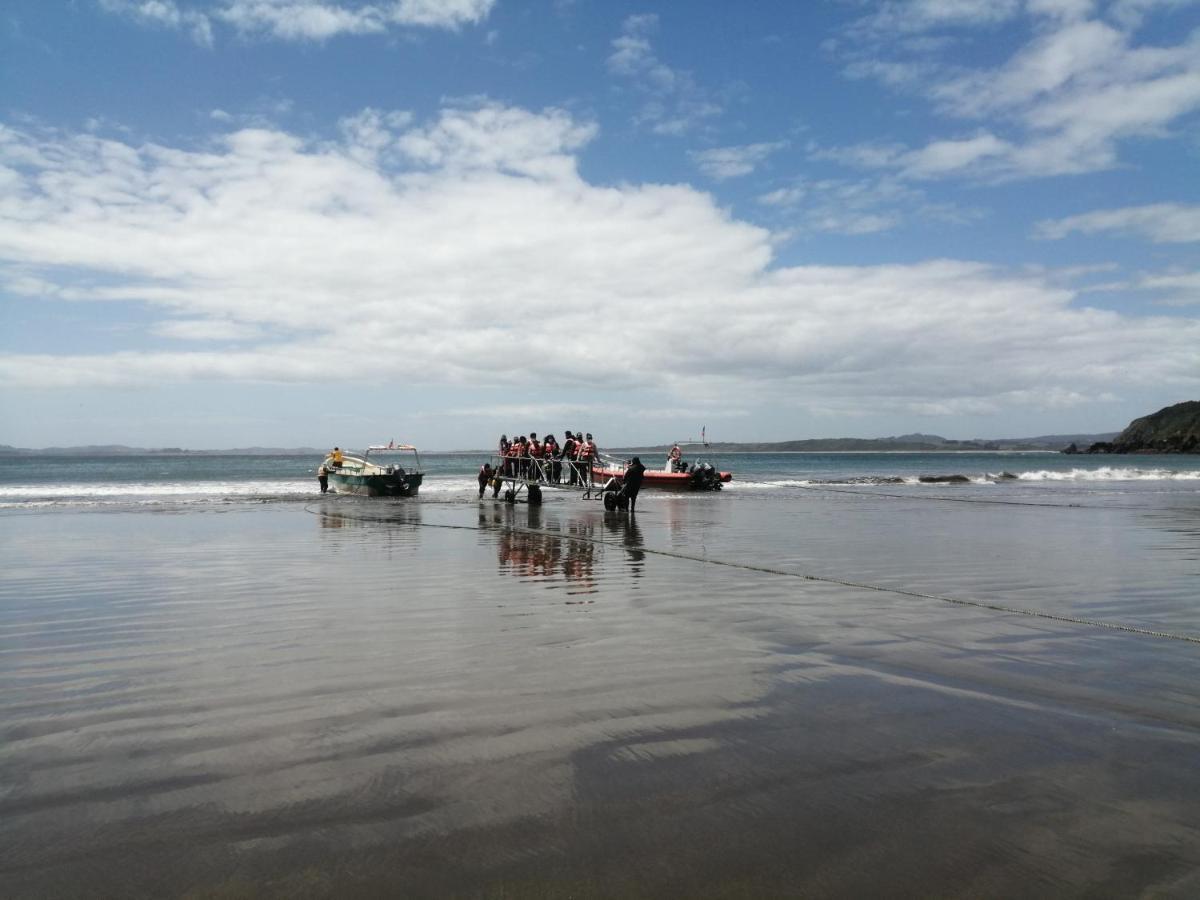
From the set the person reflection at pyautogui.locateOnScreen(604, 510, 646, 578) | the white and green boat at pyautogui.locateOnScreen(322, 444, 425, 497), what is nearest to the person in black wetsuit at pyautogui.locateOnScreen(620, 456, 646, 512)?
the person reflection at pyautogui.locateOnScreen(604, 510, 646, 578)

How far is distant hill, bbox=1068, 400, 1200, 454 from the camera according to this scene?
5030 inches

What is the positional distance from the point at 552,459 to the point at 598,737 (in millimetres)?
24100

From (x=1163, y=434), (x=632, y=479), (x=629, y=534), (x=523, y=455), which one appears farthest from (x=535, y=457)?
(x=1163, y=434)

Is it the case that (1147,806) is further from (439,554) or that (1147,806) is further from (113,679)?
(439,554)

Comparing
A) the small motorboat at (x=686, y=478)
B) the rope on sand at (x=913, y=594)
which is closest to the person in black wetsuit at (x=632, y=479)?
the rope on sand at (x=913, y=594)

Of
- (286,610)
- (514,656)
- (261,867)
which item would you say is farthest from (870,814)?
(286,610)

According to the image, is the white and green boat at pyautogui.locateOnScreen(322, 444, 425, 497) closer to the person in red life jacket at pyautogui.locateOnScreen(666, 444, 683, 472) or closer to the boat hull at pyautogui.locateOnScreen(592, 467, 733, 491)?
the boat hull at pyautogui.locateOnScreen(592, 467, 733, 491)

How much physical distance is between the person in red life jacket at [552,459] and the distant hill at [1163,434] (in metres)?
133

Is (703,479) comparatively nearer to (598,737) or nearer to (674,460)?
(674,460)

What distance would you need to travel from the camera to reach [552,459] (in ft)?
93.5

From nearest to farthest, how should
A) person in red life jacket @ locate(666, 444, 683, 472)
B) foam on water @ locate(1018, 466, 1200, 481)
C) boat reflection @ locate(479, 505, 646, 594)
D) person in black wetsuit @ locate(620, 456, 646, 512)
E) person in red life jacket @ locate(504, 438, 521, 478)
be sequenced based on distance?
boat reflection @ locate(479, 505, 646, 594)
person in black wetsuit @ locate(620, 456, 646, 512)
person in red life jacket @ locate(504, 438, 521, 478)
person in red life jacket @ locate(666, 444, 683, 472)
foam on water @ locate(1018, 466, 1200, 481)

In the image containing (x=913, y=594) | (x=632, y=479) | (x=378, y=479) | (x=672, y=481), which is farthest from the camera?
(x=672, y=481)

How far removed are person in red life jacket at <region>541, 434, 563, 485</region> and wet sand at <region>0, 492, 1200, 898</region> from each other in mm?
17795

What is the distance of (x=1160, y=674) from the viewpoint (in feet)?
19.0
